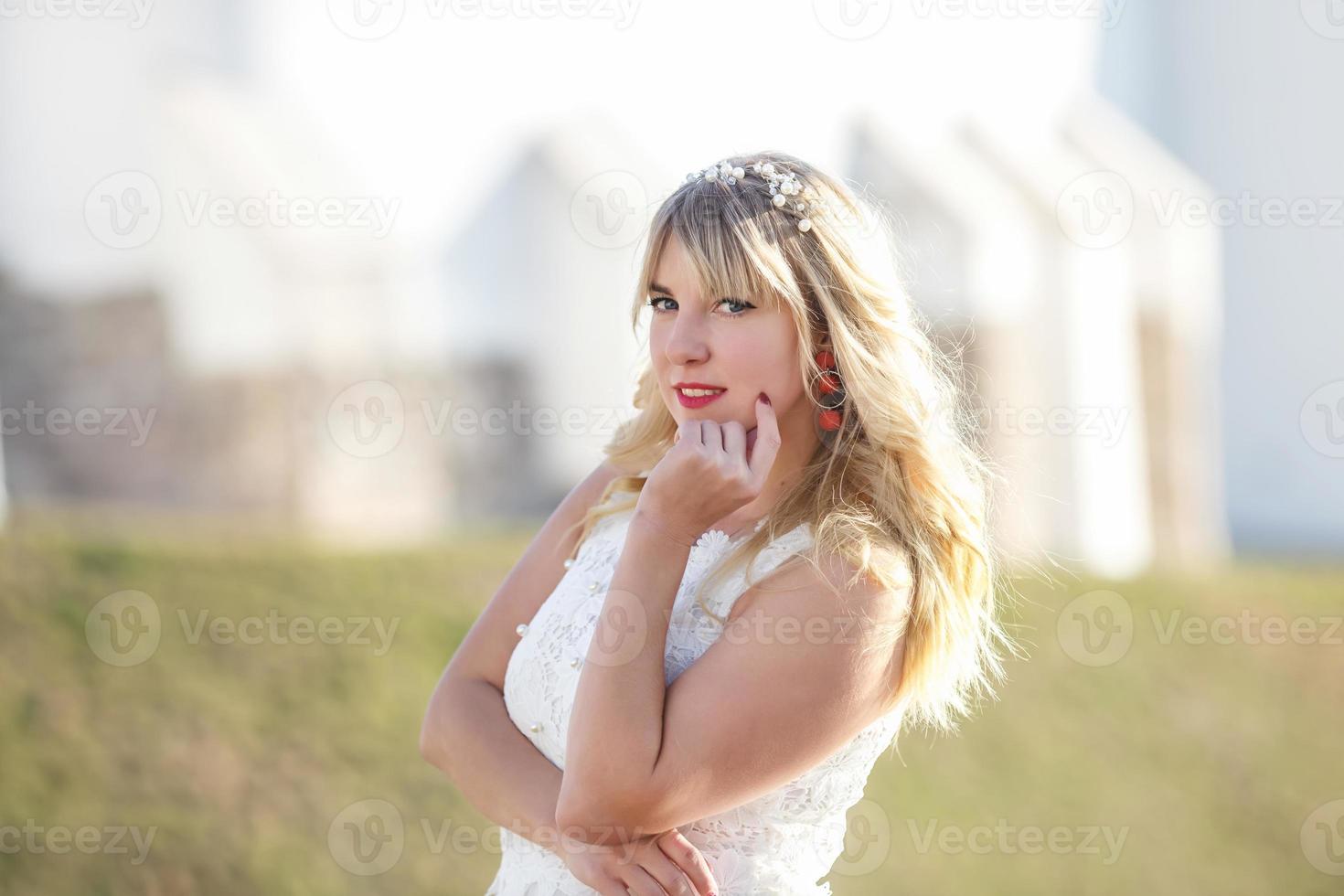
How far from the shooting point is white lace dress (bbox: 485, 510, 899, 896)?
2465 mm

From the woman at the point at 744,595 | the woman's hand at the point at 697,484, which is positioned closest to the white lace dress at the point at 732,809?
the woman at the point at 744,595

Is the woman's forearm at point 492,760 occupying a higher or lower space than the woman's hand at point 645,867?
higher

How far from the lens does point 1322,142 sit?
21000 millimetres

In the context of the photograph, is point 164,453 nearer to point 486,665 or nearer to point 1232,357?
point 486,665

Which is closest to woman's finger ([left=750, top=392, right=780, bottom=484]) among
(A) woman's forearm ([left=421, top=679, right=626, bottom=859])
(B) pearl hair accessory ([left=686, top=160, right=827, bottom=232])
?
(B) pearl hair accessory ([left=686, top=160, right=827, bottom=232])

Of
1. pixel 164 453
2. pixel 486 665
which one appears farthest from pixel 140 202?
pixel 486 665

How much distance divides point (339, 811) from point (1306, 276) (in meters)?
20.6

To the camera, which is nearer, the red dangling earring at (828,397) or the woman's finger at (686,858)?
the woman's finger at (686,858)

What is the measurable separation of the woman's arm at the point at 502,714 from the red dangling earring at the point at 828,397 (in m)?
0.56

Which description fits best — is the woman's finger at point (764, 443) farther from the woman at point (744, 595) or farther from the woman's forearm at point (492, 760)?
the woman's forearm at point (492, 760)

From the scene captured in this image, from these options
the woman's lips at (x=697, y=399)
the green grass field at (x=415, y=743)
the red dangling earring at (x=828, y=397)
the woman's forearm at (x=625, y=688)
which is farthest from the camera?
the green grass field at (x=415, y=743)

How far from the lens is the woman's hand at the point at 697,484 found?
7.29 ft

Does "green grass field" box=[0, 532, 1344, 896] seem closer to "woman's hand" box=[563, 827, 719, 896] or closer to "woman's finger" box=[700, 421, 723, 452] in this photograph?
"woman's hand" box=[563, 827, 719, 896]

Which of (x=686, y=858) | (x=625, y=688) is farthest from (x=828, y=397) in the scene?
(x=686, y=858)
